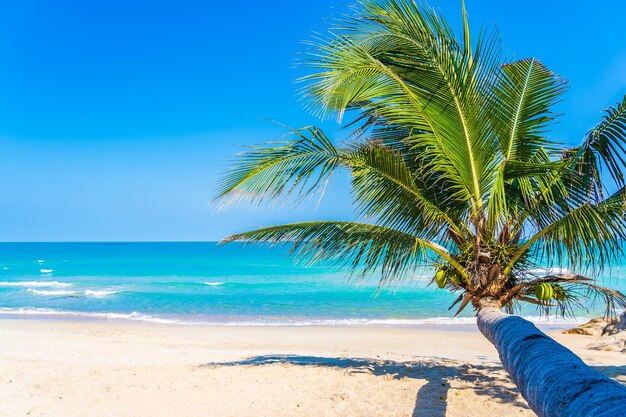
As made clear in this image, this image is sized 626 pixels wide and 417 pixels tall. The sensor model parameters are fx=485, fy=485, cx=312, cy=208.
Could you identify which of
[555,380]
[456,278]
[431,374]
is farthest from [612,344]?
[555,380]

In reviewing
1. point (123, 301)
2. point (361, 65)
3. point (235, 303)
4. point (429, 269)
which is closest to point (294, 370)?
point (429, 269)

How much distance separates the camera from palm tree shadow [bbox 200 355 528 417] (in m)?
5.85

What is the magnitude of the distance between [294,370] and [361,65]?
16.1 feet

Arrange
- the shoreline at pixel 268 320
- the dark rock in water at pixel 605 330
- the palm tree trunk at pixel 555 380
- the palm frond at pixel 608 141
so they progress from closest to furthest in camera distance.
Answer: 1. the palm tree trunk at pixel 555 380
2. the palm frond at pixel 608 141
3. the dark rock in water at pixel 605 330
4. the shoreline at pixel 268 320

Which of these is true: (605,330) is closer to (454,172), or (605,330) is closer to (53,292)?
(454,172)

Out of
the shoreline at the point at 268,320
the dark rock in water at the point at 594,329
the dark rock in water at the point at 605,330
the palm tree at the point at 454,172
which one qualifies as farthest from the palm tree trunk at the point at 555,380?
the shoreline at the point at 268,320

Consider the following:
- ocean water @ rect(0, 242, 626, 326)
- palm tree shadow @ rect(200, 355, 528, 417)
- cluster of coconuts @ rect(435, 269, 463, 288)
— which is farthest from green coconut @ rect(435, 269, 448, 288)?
ocean water @ rect(0, 242, 626, 326)

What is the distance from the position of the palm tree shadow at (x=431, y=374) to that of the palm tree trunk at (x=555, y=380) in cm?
331

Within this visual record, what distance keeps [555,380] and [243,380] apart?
6.02 m

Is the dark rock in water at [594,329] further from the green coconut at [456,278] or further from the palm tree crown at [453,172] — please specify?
the green coconut at [456,278]

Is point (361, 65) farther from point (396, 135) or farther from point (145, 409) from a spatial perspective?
point (145, 409)

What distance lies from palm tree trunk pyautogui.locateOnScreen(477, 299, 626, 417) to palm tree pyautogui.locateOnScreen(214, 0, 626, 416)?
1.92 m

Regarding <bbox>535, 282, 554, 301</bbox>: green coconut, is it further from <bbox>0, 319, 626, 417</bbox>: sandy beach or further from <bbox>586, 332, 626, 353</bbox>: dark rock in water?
<bbox>586, 332, 626, 353</bbox>: dark rock in water

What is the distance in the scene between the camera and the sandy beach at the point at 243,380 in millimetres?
5816
